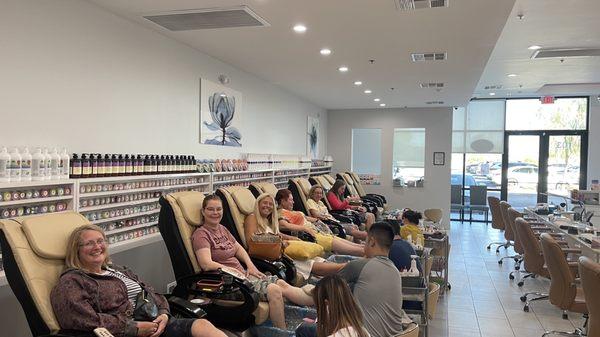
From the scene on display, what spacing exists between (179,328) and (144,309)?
23 cm

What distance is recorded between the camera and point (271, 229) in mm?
4438

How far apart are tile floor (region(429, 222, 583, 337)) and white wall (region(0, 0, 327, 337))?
10.1ft

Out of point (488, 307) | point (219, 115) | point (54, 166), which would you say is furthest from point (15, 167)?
point (488, 307)

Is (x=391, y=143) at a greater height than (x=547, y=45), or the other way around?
(x=547, y=45)

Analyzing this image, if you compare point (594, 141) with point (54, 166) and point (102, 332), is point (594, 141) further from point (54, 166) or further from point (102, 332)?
point (102, 332)

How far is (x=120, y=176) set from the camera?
12.3 feet

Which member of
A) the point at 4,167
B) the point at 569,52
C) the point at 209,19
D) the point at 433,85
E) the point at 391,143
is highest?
the point at 569,52

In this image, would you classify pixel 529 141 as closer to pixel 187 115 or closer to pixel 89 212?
pixel 187 115

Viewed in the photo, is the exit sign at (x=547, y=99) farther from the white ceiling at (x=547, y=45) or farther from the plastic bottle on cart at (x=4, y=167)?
the plastic bottle on cart at (x=4, y=167)

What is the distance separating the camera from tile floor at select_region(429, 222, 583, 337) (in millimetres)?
4427

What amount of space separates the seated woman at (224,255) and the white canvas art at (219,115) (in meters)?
1.88

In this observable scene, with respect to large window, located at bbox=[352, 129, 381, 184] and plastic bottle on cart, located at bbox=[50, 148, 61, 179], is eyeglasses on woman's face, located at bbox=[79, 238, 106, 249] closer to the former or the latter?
plastic bottle on cart, located at bbox=[50, 148, 61, 179]

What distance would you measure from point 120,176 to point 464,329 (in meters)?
→ 3.51

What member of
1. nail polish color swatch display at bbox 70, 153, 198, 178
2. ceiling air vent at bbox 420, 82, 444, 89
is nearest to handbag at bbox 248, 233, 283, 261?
nail polish color swatch display at bbox 70, 153, 198, 178
